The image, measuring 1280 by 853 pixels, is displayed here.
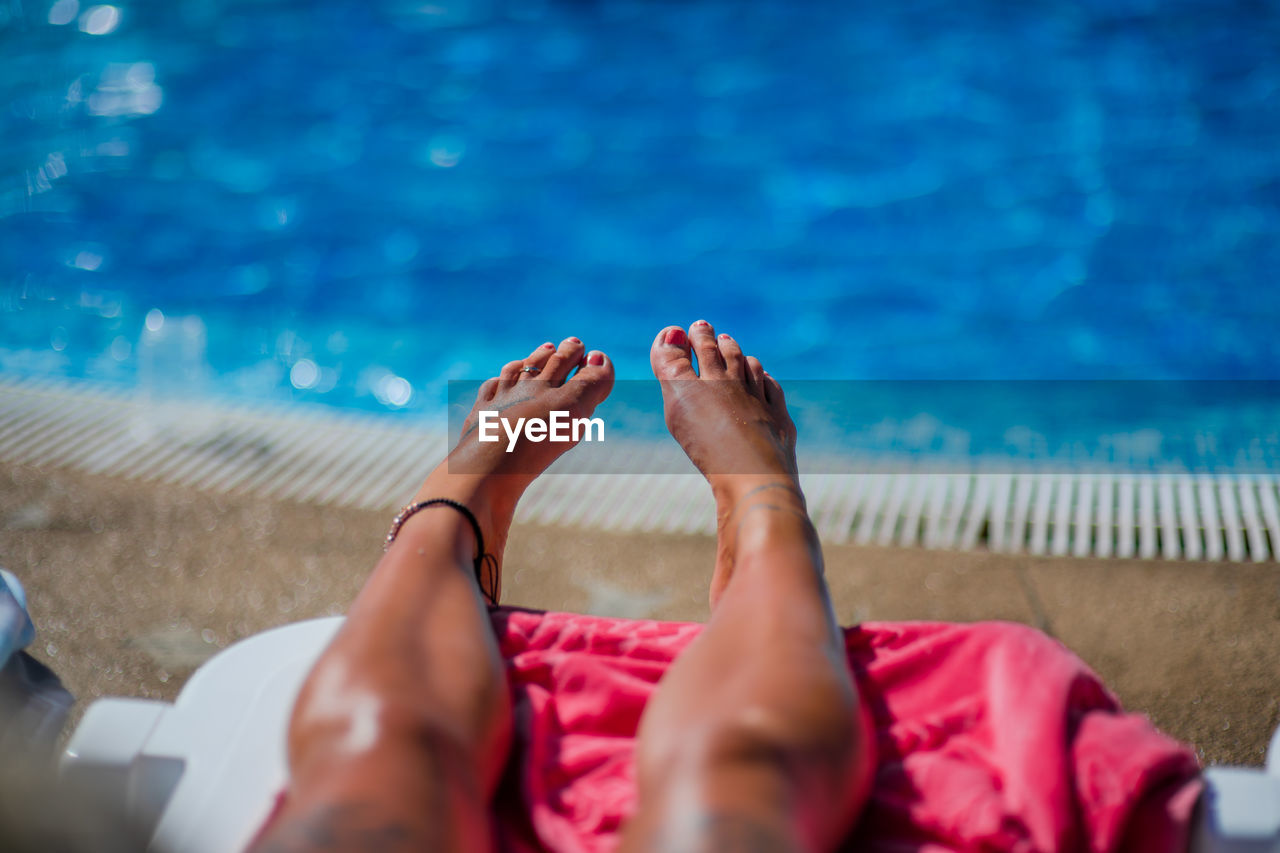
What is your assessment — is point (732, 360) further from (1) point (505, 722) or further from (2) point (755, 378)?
(1) point (505, 722)

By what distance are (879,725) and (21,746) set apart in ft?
3.55

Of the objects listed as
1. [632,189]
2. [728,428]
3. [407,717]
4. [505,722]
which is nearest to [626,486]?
[728,428]

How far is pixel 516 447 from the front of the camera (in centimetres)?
179

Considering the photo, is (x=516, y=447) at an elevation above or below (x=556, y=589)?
above

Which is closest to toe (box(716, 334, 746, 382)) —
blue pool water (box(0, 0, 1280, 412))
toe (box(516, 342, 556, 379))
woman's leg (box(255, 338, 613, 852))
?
toe (box(516, 342, 556, 379))

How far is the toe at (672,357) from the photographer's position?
2.07 metres

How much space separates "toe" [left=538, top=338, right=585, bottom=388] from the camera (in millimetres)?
2127

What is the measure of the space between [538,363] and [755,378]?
0.50 meters

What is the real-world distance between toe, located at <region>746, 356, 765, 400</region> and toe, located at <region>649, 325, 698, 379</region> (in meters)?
0.12

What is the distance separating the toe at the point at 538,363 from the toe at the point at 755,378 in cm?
45

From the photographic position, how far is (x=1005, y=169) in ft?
14.9

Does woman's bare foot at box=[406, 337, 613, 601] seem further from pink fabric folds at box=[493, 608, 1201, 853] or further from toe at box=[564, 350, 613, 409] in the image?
pink fabric folds at box=[493, 608, 1201, 853]

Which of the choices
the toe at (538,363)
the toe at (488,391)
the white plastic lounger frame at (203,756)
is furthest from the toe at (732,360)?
the white plastic lounger frame at (203,756)

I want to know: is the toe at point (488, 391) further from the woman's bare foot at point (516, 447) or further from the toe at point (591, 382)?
the toe at point (591, 382)
